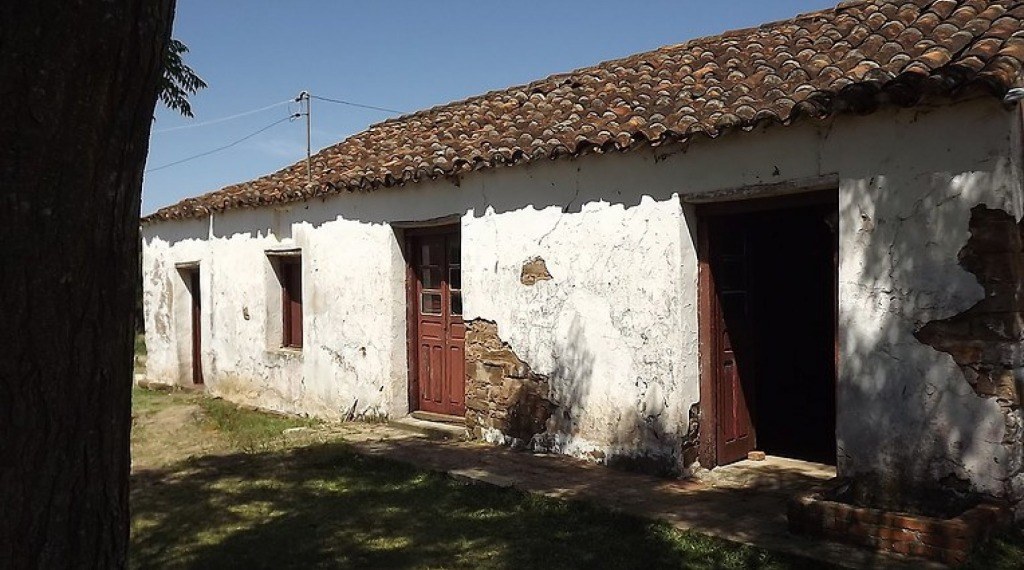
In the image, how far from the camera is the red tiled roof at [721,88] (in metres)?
5.06

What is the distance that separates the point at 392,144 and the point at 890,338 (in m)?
6.83

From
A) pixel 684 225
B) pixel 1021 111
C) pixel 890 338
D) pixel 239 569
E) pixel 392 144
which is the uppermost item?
pixel 392 144

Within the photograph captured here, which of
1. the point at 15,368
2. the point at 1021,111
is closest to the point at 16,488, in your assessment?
the point at 15,368

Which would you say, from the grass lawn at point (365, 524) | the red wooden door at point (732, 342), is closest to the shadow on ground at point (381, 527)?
A: the grass lawn at point (365, 524)

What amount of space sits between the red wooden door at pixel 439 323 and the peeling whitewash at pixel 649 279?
0.22 meters

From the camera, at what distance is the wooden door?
13492 mm

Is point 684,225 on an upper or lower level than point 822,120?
lower

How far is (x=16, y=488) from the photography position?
175 cm

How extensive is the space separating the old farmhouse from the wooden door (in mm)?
2331

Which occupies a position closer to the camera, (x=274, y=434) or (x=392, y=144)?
(x=274, y=434)

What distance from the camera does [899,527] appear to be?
446 cm

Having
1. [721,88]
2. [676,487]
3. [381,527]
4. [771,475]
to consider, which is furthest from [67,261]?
[721,88]

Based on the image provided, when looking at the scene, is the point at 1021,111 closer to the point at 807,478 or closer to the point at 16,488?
the point at 807,478

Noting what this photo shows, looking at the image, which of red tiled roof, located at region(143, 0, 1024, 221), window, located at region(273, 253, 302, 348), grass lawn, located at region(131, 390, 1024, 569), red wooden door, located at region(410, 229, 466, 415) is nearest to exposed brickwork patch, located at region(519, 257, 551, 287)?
red tiled roof, located at region(143, 0, 1024, 221)
